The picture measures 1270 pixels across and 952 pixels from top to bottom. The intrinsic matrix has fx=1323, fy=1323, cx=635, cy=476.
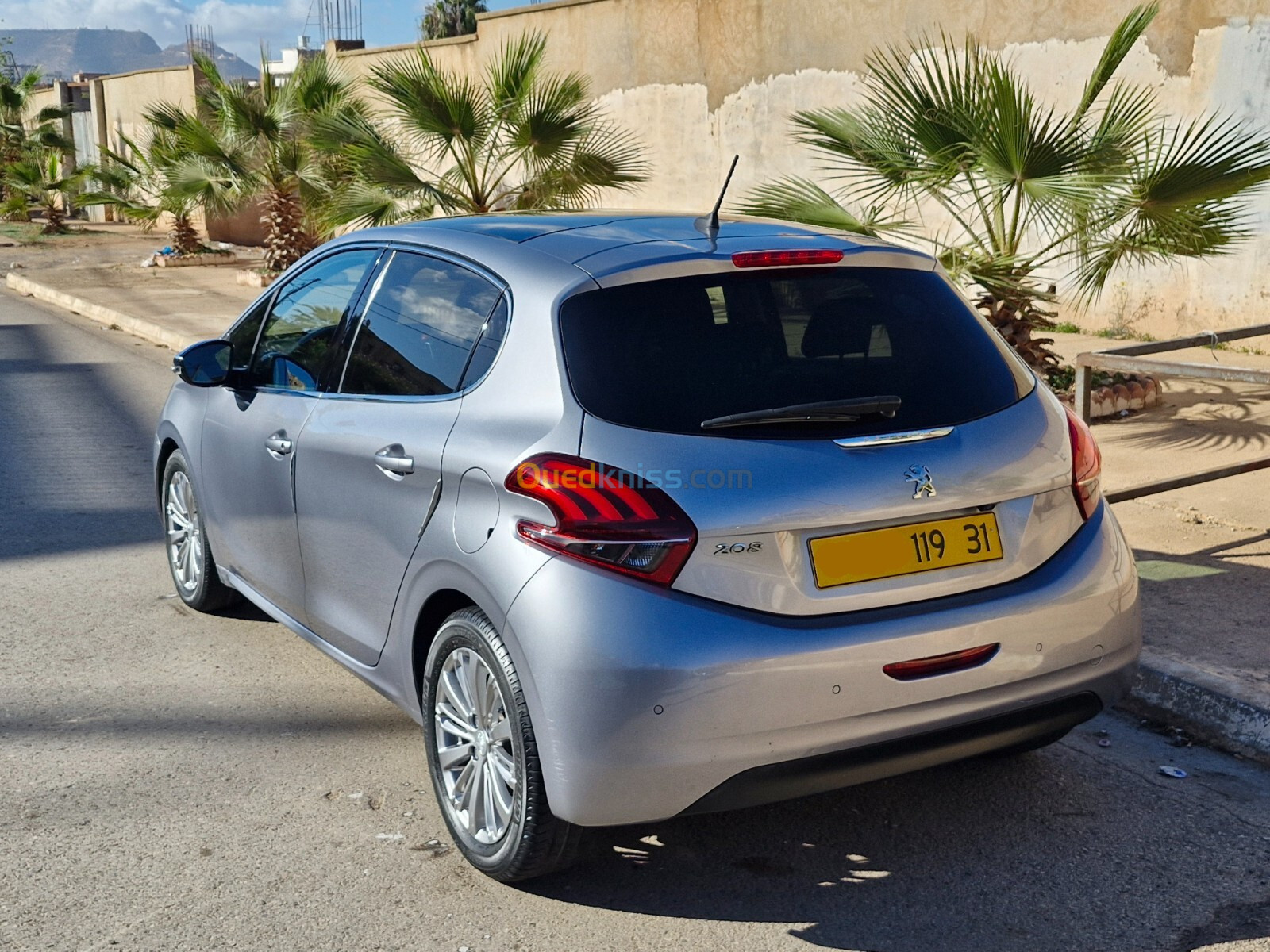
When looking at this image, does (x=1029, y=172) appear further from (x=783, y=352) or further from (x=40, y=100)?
(x=40, y=100)

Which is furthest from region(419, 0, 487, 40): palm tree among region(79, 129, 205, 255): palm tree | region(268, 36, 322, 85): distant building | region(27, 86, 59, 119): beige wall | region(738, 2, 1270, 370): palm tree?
region(738, 2, 1270, 370): palm tree

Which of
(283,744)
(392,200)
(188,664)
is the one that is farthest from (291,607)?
(392,200)

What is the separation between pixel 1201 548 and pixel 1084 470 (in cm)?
280

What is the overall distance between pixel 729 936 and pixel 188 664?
2.57 metres

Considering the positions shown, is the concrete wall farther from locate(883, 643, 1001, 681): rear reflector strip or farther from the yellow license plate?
locate(883, 643, 1001, 681): rear reflector strip

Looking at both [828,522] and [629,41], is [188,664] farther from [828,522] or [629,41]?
[629,41]

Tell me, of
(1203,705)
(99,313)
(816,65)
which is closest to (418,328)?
(1203,705)

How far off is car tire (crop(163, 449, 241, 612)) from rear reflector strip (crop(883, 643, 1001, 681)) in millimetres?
3035

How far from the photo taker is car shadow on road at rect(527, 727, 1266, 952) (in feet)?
10.0

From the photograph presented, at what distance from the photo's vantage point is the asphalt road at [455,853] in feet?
10.0

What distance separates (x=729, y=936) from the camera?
3.04m

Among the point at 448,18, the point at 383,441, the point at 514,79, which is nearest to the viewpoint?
the point at 383,441

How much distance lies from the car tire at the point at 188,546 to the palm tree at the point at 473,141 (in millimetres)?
7249

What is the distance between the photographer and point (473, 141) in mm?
12766
